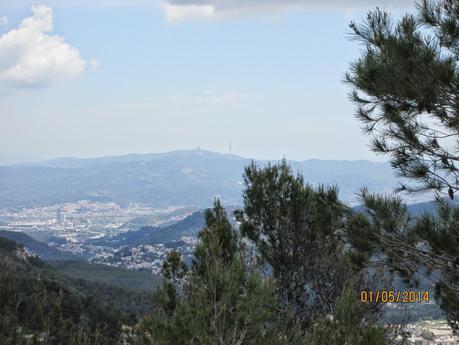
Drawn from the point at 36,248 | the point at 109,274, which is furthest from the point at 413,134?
the point at 36,248

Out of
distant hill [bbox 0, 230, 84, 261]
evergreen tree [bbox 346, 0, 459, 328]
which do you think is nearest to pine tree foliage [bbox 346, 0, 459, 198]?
evergreen tree [bbox 346, 0, 459, 328]

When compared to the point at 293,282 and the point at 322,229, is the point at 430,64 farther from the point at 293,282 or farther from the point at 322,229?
the point at 293,282

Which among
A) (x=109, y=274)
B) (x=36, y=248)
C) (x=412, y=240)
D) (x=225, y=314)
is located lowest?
(x=36, y=248)

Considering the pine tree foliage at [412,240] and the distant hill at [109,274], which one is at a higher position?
the pine tree foliage at [412,240]

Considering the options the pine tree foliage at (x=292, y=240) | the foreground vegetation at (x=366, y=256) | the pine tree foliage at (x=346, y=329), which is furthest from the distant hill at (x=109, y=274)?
the pine tree foliage at (x=346, y=329)

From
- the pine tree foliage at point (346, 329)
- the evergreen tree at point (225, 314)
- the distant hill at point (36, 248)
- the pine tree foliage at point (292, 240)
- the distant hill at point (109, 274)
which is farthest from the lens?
the distant hill at point (36, 248)

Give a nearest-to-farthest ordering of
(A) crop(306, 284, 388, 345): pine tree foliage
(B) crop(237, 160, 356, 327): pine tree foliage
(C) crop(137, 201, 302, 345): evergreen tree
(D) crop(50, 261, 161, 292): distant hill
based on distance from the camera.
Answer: (A) crop(306, 284, 388, 345): pine tree foliage < (C) crop(137, 201, 302, 345): evergreen tree < (B) crop(237, 160, 356, 327): pine tree foliage < (D) crop(50, 261, 161, 292): distant hill

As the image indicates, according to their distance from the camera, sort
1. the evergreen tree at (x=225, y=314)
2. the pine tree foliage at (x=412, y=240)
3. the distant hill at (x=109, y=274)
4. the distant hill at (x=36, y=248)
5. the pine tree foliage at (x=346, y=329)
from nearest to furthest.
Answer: the pine tree foliage at (x=346, y=329)
the evergreen tree at (x=225, y=314)
the pine tree foliage at (x=412, y=240)
the distant hill at (x=109, y=274)
the distant hill at (x=36, y=248)

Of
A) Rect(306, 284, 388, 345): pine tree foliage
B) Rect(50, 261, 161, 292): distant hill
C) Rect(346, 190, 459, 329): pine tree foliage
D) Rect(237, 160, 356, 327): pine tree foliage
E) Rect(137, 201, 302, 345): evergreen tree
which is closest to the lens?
Rect(306, 284, 388, 345): pine tree foliage

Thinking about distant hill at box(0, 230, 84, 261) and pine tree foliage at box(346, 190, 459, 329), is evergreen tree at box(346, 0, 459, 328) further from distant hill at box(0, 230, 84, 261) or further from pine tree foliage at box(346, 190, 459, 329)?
distant hill at box(0, 230, 84, 261)

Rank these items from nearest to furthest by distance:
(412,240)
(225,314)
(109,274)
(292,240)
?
(225,314) < (412,240) < (292,240) < (109,274)

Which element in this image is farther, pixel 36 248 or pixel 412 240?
pixel 36 248

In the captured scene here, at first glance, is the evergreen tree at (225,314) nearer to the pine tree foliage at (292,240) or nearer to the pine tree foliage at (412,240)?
the pine tree foliage at (412,240)

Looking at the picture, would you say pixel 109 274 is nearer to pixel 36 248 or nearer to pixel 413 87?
pixel 36 248
